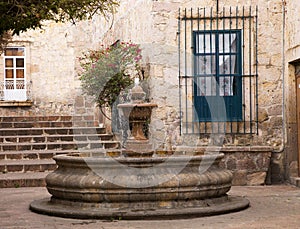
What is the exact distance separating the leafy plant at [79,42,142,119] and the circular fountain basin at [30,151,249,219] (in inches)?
189

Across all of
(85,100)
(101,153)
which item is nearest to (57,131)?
(85,100)

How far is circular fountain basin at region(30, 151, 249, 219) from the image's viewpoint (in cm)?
833

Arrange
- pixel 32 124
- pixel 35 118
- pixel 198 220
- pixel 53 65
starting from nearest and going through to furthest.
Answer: pixel 198 220, pixel 32 124, pixel 35 118, pixel 53 65

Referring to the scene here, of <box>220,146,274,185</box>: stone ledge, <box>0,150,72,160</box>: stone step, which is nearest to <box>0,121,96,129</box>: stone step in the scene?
<box>0,150,72,160</box>: stone step

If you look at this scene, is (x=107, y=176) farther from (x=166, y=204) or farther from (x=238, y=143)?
(x=238, y=143)

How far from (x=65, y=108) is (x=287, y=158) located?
9190 mm

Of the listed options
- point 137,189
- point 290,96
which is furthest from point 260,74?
point 137,189

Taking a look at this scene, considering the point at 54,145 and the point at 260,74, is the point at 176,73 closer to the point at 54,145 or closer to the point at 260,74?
the point at 260,74

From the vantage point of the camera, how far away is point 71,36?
2042cm

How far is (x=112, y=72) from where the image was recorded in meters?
13.5

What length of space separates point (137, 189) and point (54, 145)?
757 cm

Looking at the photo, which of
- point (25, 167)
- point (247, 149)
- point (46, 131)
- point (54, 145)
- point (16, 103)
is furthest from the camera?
point (16, 103)

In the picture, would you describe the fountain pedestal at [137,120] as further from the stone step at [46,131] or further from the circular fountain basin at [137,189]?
the stone step at [46,131]

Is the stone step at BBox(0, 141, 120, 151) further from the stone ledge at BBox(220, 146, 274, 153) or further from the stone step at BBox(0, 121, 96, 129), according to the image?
the stone ledge at BBox(220, 146, 274, 153)
